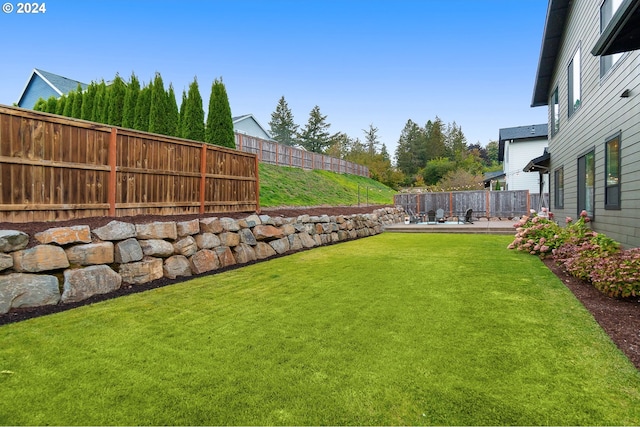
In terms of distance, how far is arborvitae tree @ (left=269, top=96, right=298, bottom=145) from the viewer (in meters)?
46.0

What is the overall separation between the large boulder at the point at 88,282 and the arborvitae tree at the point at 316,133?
4041cm

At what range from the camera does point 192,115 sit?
8.64m

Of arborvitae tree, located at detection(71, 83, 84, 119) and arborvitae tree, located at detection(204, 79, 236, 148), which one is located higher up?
arborvitae tree, located at detection(71, 83, 84, 119)

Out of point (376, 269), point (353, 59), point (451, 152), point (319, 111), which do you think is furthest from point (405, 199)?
point (451, 152)

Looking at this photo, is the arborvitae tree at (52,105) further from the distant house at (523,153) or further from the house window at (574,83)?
the distant house at (523,153)

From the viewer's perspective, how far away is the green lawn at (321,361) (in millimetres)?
1746

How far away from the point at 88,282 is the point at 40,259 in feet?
1.77

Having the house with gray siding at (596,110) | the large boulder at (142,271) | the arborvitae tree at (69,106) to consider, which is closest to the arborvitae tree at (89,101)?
the arborvitae tree at (69,106)

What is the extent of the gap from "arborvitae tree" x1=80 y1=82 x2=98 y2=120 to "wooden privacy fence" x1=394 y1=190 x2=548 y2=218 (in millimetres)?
13890

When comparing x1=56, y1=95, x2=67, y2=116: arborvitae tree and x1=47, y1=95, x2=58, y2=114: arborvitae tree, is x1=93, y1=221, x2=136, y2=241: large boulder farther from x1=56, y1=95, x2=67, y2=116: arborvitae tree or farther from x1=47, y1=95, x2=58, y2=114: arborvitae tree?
x1=47, y1=95, x2=58, y2=114: arborvitae tree

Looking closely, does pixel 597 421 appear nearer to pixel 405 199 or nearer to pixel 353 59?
pixel 405 199

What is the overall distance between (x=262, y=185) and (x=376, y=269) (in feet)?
28.9

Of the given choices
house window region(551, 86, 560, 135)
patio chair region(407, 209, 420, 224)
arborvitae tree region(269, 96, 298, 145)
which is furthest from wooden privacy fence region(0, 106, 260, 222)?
arborvitae tree region(269, 96, 298, 145)

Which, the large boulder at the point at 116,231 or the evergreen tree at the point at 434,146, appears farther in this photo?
the evergreen tree at the point at 434,146
